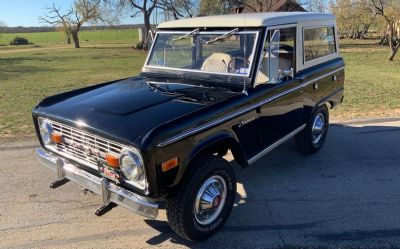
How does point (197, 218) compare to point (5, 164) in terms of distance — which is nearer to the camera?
point (197, 218)

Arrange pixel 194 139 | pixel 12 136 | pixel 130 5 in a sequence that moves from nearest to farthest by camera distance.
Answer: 1. pixel 194 139
2. pixel 12 136
3. pixel 130 5

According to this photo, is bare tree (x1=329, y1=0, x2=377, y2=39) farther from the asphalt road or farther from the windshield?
the windshield

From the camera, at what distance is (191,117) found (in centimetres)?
329

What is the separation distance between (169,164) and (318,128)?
3.30 metres

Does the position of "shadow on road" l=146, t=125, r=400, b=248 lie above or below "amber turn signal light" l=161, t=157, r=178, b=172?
below

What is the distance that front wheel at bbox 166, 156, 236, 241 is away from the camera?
10.7 ft

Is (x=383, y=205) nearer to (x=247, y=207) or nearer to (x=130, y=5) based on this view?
(x=247, y=207)

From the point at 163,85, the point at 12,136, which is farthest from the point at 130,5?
the point at 163,85

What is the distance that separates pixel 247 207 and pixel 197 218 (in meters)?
0.87

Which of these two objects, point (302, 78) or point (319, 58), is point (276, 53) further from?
point (319, 58)

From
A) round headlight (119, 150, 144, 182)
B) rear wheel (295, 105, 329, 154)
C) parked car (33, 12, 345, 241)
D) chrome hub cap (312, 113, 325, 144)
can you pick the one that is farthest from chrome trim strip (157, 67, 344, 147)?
A: chrome hub cap (312, 113, 325, 144)

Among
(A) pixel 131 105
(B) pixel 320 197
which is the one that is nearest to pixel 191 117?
(A) pixel 131 105

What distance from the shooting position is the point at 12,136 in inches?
265

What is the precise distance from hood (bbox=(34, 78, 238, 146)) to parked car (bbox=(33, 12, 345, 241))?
0.4 inches
